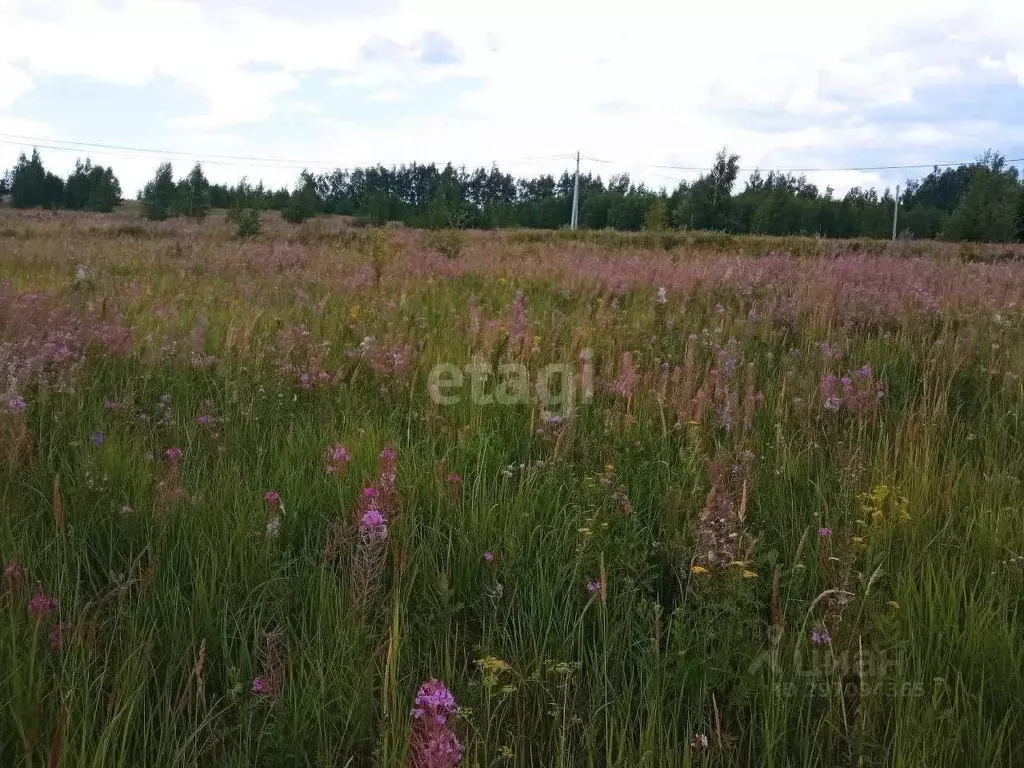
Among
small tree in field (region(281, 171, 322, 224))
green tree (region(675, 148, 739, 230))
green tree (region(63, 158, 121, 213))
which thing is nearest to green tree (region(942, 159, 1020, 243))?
green tree (region(675, 148, 739, 230))

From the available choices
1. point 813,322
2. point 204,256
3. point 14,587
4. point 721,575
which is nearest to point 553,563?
point 721,575

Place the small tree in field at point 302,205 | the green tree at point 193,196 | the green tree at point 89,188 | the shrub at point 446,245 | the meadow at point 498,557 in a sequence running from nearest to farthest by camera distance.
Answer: the meadow at point 498,557 → the shrub at point 446,245 → the small tree in field at point 302,205 → the green tree at point 193,196 → the green tree at point 89,188

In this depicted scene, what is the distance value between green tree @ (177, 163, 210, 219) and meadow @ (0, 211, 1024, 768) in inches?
1943

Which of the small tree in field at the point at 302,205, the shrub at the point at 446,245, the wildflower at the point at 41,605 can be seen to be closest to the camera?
the wildflower at the point at 41,605

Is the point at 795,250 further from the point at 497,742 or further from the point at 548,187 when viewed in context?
the point at 548,187

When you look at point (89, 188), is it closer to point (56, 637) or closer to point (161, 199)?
point (161, 199)

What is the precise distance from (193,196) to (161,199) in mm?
3671

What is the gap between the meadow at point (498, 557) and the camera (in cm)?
146

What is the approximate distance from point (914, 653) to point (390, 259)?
887cm

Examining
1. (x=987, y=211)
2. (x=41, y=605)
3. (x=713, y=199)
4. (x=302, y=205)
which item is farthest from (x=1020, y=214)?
(x=41, y=605)

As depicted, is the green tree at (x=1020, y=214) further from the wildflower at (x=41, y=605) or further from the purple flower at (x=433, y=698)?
the wildflower at (x=41, y=605)

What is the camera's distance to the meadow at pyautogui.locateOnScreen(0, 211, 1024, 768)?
1460mm

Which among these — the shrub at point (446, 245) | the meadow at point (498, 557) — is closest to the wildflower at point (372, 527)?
the meadow at point (498, 557)

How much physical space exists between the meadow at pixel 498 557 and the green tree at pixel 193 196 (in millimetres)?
49350
